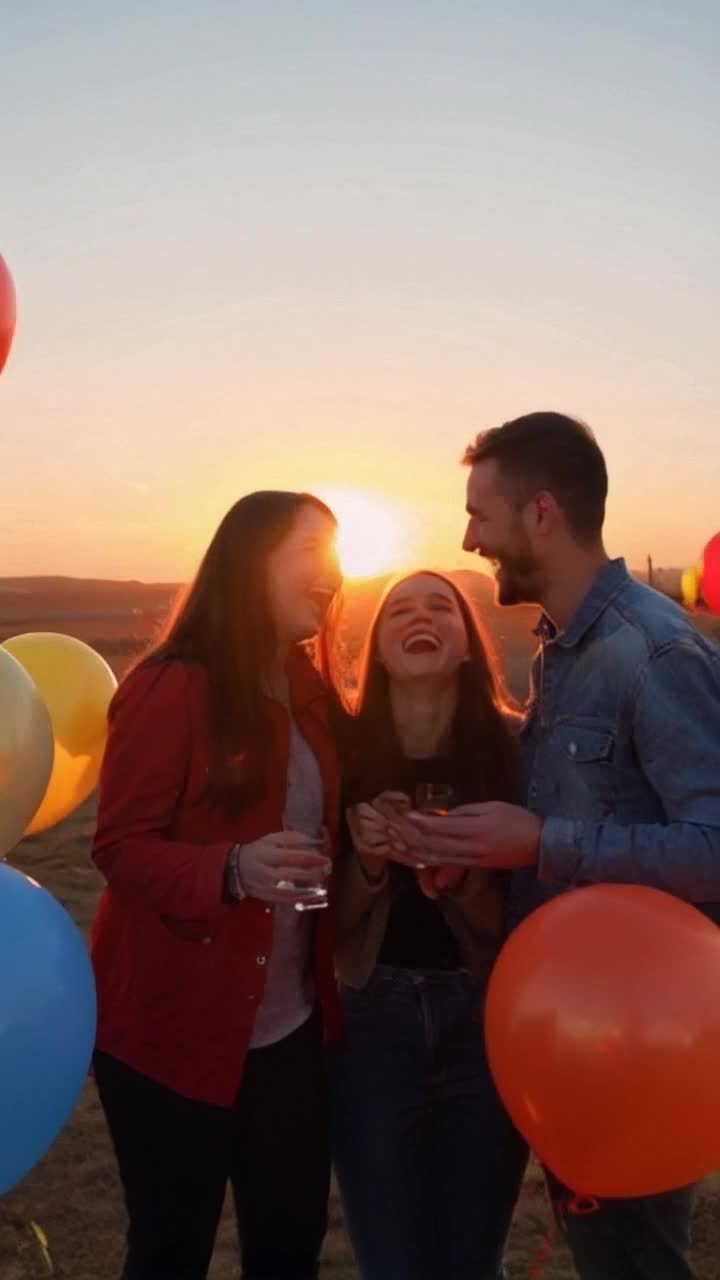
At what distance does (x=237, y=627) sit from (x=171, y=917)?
709 mm

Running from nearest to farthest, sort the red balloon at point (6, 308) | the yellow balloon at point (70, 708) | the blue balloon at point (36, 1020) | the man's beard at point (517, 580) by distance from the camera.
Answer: the blue balloon at point (36, 1020) → the man's beard at point (517, 580) → the red balloon at point (6, 308) → the yellow balloon at point (70, 708)

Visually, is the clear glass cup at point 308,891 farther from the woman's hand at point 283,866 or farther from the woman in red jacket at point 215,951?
the woman in red jacket at point 215,951

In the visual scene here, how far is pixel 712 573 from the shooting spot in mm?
11094

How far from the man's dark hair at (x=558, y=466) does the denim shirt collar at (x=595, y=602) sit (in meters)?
0.10

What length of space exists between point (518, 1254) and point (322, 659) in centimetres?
241

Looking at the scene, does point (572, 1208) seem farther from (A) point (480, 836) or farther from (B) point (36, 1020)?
(B) point (36, 1020)

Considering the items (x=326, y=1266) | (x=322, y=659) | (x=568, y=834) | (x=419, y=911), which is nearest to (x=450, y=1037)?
(x=419, y=911)

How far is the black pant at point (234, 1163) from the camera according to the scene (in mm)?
2648

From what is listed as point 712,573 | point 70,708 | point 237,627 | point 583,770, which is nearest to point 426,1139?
point 583,770

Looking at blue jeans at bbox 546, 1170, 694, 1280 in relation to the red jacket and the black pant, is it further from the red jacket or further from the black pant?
the red jacket

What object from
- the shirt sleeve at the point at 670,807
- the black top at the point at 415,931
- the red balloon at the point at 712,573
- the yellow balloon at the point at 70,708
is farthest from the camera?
the red balloon at the point at 712,573

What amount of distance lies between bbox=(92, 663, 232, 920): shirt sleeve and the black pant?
500mm

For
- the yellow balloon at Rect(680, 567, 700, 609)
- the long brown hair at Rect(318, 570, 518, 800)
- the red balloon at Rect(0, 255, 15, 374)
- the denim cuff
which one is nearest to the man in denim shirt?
the denim cuff

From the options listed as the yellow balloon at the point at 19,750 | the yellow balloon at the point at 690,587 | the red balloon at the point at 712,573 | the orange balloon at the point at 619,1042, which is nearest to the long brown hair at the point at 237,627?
the yellow balloon at the point at 19,750
